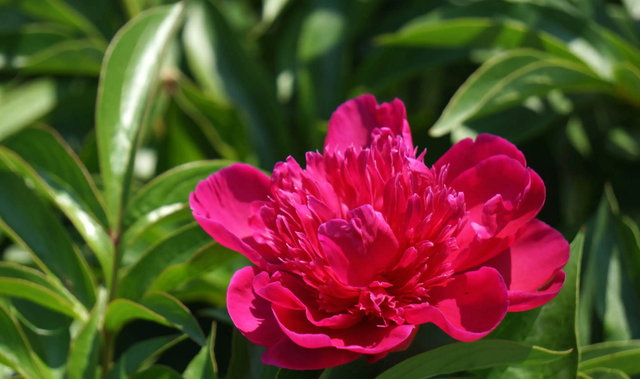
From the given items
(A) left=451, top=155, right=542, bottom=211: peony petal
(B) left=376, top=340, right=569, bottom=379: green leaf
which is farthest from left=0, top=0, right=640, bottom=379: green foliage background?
(A) left=451, top=155, right=542, bottom=211: peony petal

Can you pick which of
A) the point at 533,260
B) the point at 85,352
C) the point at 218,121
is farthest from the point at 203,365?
the point at 218,121

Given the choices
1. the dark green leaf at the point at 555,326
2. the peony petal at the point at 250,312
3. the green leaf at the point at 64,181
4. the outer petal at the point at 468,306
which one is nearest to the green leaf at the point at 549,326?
the dark green leaf at the point at 555,326

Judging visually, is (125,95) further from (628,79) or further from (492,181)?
(628,79)

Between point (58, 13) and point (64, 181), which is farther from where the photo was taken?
point (58, 13)

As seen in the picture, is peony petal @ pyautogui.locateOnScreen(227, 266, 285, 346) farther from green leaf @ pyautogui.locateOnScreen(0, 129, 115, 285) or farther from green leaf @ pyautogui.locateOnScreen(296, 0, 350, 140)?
green leaf @ pyautogui.locateOnScreen(296, 0, 350, 140)

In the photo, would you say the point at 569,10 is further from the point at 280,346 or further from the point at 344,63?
the point at 280,346

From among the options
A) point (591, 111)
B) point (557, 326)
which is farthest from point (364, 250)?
point (591, 111)

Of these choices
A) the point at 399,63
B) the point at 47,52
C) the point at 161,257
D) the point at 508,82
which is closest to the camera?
the point at 161,257
